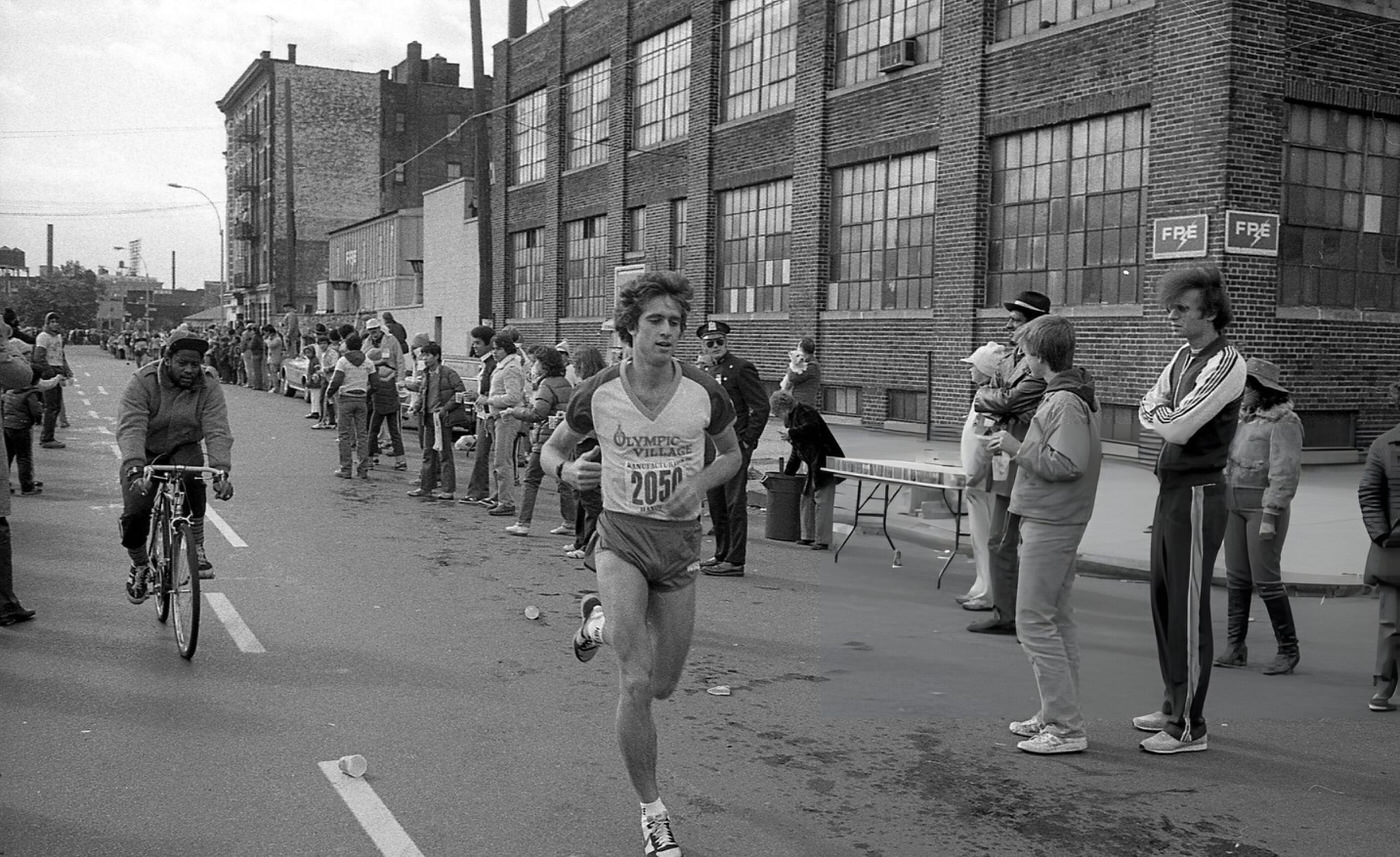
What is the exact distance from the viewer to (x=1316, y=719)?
252 inches

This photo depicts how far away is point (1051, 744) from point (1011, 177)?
1547 cm

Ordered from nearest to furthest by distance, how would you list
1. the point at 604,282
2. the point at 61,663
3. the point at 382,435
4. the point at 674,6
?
the point at 61,663, the point at 382,435, the point at 674,6, the point at 604,282

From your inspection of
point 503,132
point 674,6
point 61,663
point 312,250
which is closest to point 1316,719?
point 61,663

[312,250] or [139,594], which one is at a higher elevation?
[312,250]

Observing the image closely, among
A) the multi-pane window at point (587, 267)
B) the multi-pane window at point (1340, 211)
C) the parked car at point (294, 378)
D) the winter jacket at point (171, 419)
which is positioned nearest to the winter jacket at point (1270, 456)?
the winter jacket at point (171, 419)

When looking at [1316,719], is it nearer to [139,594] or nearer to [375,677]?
[375,677]

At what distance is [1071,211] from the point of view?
18.7m

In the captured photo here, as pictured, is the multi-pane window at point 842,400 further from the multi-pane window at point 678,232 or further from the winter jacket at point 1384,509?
the winter jacket at point 1384,509

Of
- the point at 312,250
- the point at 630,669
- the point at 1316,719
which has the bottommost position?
the point at 1316,719

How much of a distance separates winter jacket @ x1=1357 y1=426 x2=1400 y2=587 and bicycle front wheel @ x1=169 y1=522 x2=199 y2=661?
6151mm

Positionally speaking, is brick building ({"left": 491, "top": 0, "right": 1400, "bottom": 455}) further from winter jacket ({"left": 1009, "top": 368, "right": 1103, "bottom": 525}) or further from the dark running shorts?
the dark running shorts

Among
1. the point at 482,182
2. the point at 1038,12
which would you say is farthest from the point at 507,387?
the point at 482,182

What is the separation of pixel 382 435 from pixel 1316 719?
18141 millimetres

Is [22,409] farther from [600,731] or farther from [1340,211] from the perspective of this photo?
[1340,211]
